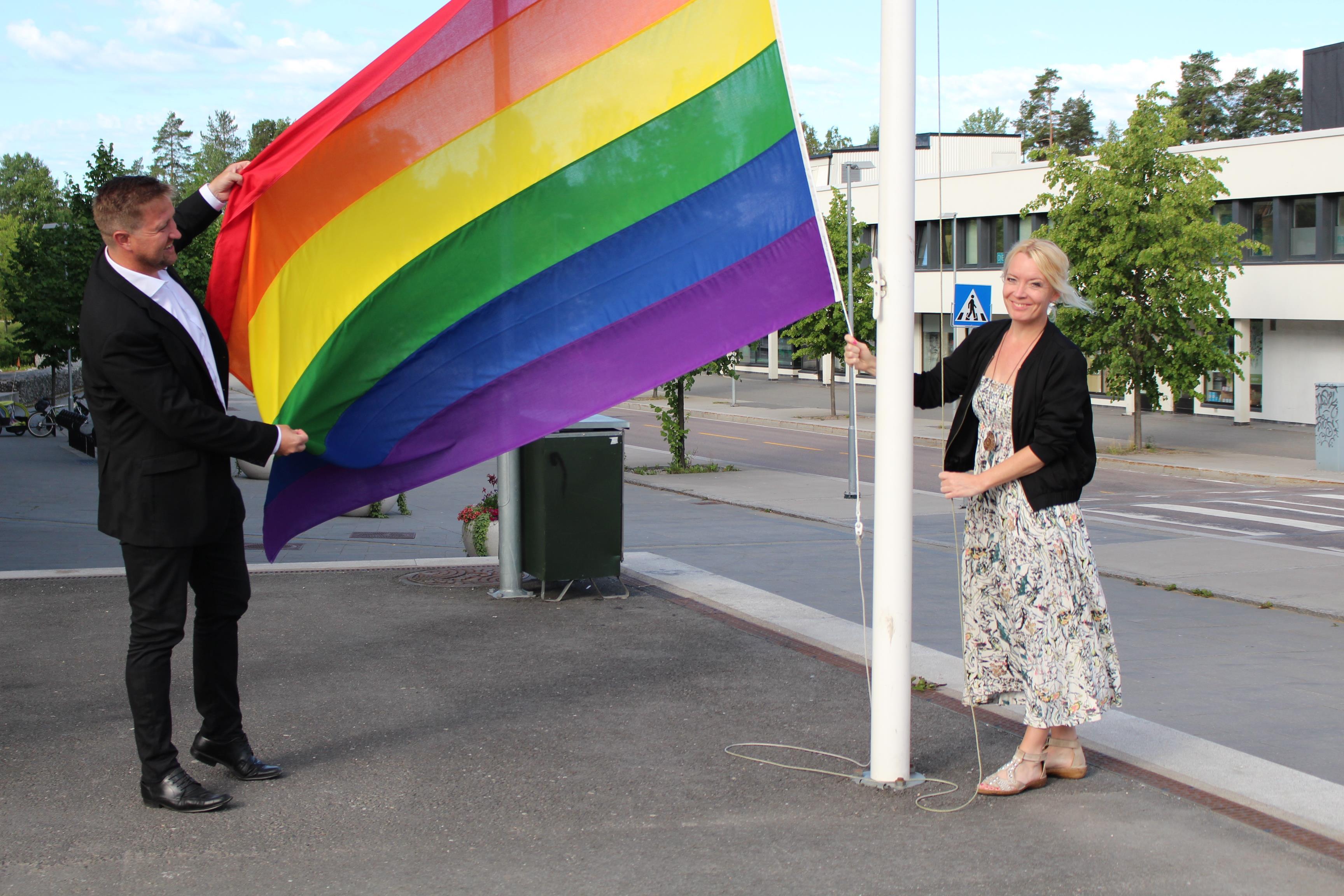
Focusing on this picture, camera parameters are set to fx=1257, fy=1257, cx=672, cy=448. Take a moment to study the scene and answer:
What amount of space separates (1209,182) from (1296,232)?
8399mm

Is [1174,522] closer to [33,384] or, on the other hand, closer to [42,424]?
[42,424]

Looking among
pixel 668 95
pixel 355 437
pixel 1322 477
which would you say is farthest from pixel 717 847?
pixel 1322 477

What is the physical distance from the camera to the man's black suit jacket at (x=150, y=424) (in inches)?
169

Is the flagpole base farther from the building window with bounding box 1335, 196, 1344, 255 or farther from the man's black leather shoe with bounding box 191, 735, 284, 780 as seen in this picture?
the building window with bounding box 1335, 196, 1344, 255

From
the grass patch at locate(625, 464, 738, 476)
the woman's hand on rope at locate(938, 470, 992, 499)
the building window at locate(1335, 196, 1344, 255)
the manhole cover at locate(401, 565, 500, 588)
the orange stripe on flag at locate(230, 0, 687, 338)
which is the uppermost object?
the building window at locate(1335, 196, 1344, 255)

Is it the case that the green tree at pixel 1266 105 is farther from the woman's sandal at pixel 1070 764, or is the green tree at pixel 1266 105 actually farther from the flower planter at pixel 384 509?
the woman's sandal at pixel 1070 764

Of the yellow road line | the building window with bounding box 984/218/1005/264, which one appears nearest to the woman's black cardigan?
the yellow road line

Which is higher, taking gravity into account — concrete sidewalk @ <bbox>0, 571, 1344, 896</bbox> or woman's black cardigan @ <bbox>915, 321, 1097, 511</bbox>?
woman's black cardigan @ <bbox>915, 321, 1097, 511</bbox>

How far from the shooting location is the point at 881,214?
4.52 metres

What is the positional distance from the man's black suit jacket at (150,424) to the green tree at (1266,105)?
97.4 meters

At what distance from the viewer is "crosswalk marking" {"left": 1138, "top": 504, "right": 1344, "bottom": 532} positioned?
1630 centimetres

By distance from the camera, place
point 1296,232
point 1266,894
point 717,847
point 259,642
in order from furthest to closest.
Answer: point 1296,232, point 259,642, point 717,847, point 1266,894

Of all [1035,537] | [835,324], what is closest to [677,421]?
[835,324]

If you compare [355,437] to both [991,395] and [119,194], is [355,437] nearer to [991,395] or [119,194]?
[119,194]
